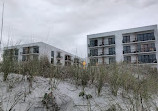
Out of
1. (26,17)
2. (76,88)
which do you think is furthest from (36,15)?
(76,88)

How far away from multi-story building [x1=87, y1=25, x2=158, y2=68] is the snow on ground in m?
18.2

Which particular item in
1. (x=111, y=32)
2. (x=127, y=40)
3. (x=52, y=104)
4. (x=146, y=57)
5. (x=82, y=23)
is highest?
(x=111, y=32)

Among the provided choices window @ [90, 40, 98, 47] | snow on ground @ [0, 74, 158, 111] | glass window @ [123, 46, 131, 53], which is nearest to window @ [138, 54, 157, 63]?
glass window @ [123, 46, 131, 53]

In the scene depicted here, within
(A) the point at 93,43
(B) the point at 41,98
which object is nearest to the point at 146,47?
(A) the point at 93,43

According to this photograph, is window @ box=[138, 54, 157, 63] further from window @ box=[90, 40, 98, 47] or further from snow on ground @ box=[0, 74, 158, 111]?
snow on ground @ box=[0, 74, 158, 111]

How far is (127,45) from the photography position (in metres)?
24.0

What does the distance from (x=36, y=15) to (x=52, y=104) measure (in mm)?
4034

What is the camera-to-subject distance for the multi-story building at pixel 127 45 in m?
21.8

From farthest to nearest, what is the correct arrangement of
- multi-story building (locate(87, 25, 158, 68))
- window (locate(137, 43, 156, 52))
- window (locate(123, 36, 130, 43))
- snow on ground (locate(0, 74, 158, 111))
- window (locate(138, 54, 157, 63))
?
window (locate(123, 36, 130, 43)) < window (locate(137, 43, 156, 52)) < multi-story building (locate(87, 25, 158, 68)) < window (locate(138, 54, 157, 63)) < snow on ground (locate(0, 74, 158, 111))

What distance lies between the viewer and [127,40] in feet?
79.2

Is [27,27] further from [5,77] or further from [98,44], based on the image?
[98,44]

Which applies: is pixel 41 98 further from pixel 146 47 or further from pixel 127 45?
pixel 146 47

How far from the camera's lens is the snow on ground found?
219 centimetres

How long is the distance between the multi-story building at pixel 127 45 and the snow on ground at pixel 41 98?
18.2 metres
